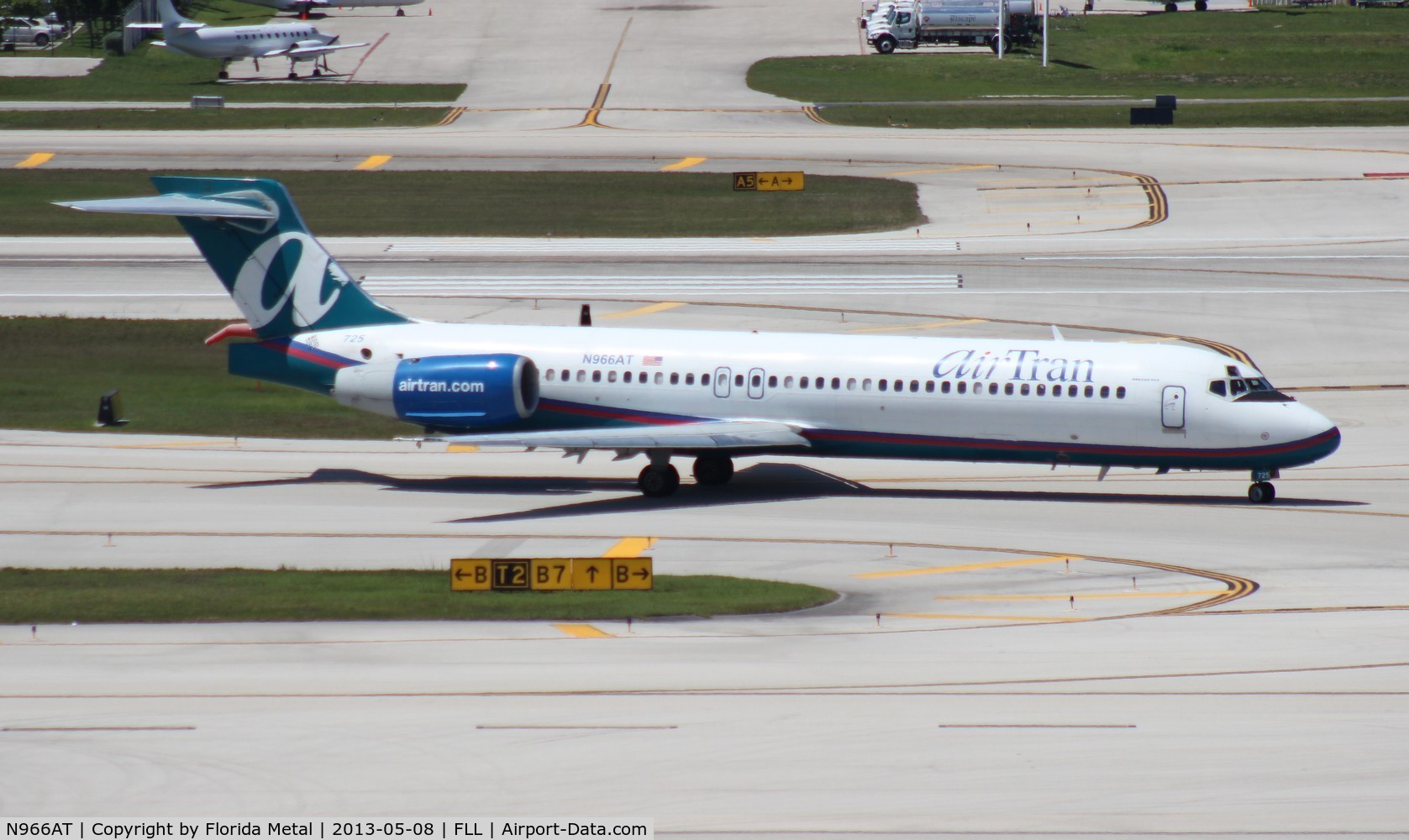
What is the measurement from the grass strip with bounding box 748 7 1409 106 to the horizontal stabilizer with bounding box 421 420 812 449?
5473cm

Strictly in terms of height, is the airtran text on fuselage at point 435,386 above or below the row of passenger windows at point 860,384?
below

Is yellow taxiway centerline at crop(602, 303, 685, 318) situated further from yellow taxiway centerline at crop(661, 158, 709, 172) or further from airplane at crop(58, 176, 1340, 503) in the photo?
yellow taxiway centerline at crop(661, 158, 709, 172)

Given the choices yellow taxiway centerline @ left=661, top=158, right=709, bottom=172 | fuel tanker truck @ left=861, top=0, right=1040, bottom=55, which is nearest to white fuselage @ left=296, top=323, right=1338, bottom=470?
yellow taxiway centerline @ left=661, top=158, right=709, bottom=172

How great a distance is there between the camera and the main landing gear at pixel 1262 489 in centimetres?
3153

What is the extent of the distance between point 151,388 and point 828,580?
2322cm

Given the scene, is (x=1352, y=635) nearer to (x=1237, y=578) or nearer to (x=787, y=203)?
(x=1237, y=578)

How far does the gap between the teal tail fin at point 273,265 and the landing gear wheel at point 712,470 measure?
789cm

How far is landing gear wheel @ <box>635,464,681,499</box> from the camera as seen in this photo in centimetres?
3319

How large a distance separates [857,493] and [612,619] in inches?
431

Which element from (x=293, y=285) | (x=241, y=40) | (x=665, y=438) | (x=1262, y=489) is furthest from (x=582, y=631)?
(x=241, y=40)

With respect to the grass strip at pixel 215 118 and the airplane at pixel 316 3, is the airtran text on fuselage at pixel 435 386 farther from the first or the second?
the airplane at pixel 316 3

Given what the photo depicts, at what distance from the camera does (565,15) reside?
10931 centimetres

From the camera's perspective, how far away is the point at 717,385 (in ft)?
110

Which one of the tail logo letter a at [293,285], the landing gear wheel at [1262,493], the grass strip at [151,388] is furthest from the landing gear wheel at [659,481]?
the landing gear wheel at [1262,493]
